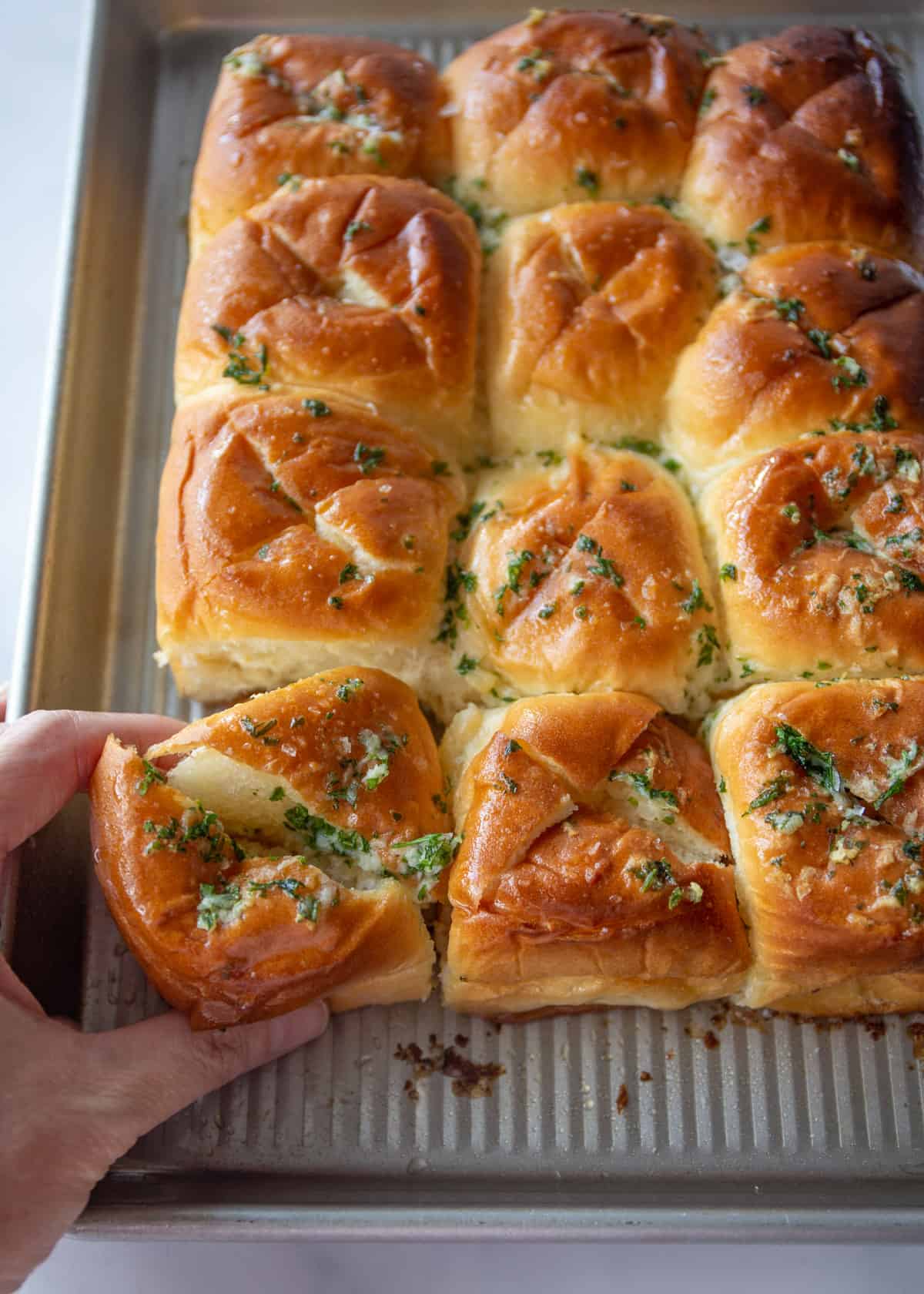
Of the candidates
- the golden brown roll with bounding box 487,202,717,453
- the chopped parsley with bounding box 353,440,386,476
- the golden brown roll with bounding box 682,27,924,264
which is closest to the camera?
the chopped parsley with bounding box 353,440,386,476

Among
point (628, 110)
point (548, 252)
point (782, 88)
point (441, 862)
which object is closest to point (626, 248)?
point (548, 252)

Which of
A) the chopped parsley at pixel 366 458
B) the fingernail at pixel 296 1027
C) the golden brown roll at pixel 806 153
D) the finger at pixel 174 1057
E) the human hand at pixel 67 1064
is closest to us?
the human hand at pixel 67 1064

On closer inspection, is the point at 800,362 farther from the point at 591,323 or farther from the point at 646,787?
the point at 646,787

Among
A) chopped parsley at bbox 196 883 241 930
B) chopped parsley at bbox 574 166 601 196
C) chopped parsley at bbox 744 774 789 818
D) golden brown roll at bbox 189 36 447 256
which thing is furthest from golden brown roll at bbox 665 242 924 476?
chopped parsley at bbox 196 883 241 930

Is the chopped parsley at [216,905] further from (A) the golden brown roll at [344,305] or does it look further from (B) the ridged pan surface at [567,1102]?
(A) the golden brown roll at [344,305]

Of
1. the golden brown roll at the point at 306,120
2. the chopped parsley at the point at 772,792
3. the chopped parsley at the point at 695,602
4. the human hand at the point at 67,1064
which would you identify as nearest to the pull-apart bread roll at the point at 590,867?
the chopped parsley at the point at 772,792

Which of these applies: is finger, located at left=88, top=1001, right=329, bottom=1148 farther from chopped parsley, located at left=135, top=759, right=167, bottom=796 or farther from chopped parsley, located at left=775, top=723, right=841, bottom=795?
chopped parsley, located at left=775, top=723, right=841, bottom=795

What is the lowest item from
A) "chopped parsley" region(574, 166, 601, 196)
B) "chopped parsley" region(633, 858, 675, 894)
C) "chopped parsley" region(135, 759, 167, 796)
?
"chopped parsley" region(633, 858, 675, 894)
